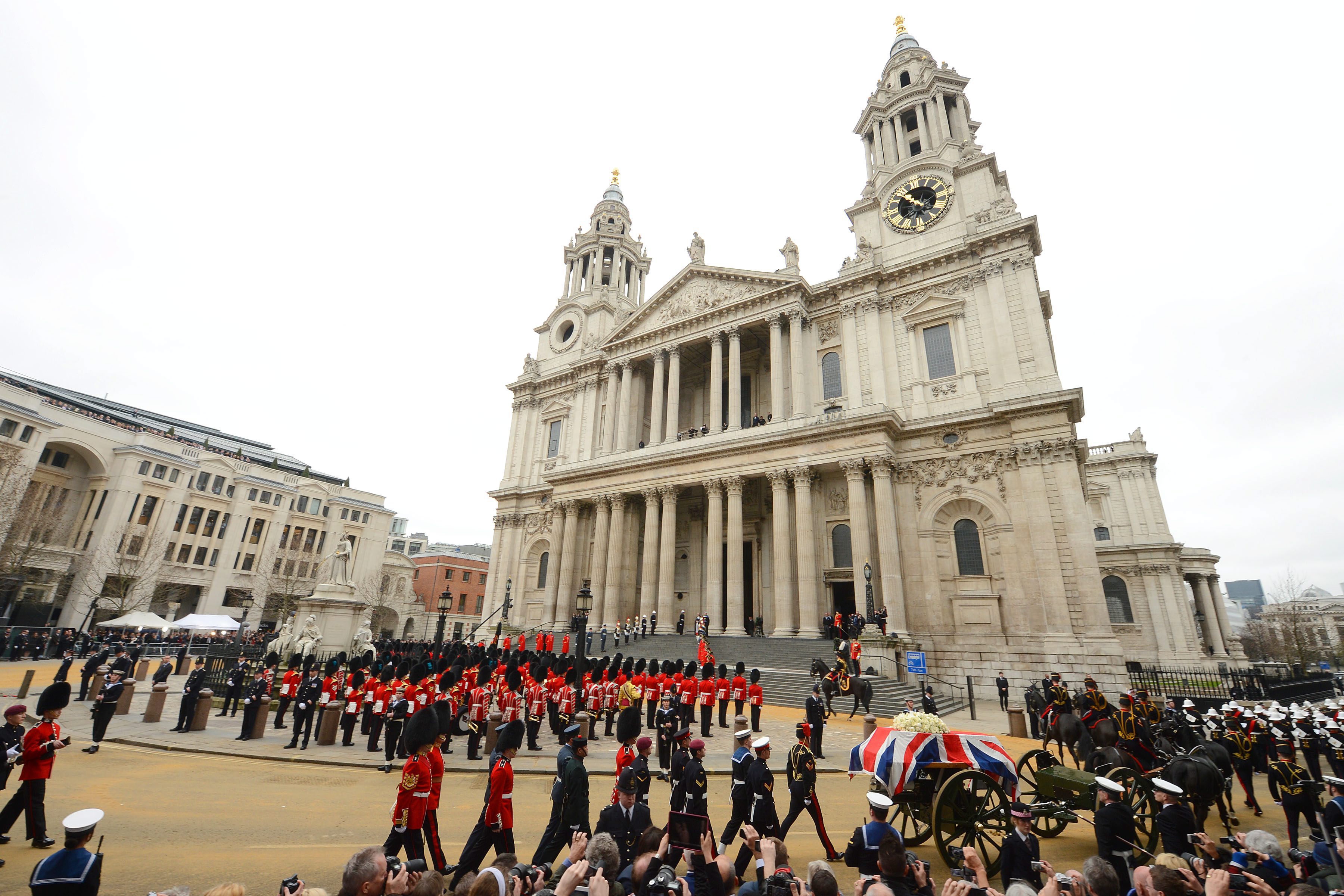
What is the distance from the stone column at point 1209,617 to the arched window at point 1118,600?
311 inches

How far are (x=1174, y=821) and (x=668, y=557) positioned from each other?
2747 centimetres

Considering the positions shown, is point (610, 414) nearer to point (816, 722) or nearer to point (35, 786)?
point (816, 722)

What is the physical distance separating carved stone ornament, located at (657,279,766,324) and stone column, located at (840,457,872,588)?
13.4m

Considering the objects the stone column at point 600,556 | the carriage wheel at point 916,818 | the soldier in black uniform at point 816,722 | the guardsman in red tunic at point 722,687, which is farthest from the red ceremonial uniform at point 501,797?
the stone column at point 600,556

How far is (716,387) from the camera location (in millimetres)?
35969

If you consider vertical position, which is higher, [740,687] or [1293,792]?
[740,687]

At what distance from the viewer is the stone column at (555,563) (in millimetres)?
36688

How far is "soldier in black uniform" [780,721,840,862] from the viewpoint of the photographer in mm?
6504

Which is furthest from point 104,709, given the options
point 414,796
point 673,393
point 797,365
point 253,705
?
point 797,365

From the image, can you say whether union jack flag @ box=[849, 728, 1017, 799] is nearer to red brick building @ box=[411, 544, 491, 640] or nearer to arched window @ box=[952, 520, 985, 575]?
arched window @ box=[952, 520, 985, 575]

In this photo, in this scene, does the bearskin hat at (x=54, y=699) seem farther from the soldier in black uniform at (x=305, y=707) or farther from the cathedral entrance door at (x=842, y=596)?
the cathedral entrance door at (x=842, y=596)

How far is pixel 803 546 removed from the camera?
2891 cm

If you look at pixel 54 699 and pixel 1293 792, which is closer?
pixel 1293 792

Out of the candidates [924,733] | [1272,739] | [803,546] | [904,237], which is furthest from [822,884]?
[904,237]
